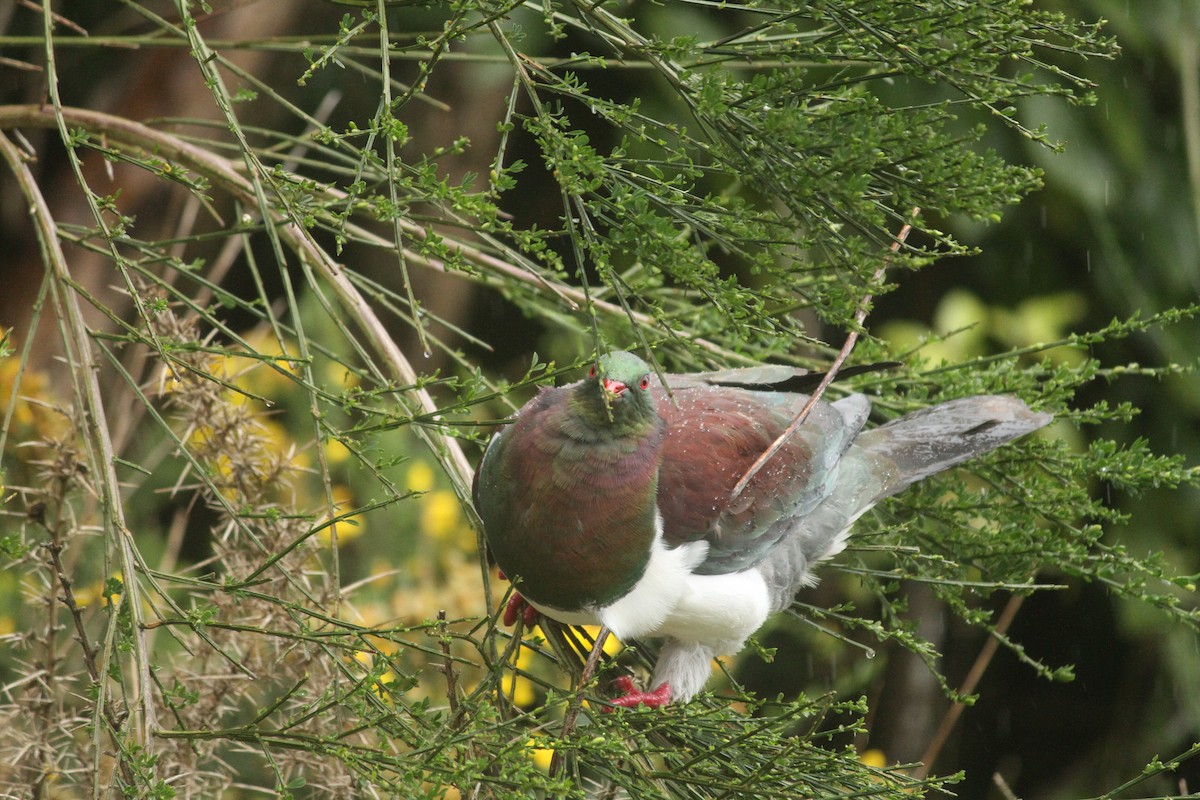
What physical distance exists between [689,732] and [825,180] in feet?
2.23

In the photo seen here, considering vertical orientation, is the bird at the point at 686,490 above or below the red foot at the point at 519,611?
above

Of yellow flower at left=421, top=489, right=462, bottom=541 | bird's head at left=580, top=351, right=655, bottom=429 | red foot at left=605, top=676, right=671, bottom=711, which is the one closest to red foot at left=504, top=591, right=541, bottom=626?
red foot at left=605, top=676, right=671, bottom=711

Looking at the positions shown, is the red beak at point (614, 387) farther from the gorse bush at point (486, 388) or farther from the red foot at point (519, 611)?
the red foot at point (519, 611)

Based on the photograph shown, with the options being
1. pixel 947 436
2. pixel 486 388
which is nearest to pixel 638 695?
pixel 486 388

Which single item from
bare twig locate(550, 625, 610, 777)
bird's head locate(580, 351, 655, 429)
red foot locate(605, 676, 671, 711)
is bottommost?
red foot locate(605, 676, 671, 711)

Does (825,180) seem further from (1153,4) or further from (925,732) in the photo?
(925,732)

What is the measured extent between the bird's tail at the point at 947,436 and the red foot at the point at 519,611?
0.65 metres

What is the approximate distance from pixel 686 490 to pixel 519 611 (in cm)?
33

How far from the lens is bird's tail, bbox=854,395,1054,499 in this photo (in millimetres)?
1917

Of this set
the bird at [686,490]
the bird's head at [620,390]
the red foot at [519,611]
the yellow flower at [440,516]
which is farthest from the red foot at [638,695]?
the yellow flower at [440,516]

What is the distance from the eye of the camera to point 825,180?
1229mm

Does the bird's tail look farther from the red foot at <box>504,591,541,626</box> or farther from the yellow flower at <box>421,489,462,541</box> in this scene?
the yellow flower at <box>421,489,462,541</box>

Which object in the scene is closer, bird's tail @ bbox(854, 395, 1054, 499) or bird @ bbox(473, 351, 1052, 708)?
bird @ bbox(473, 351, 1052, 708)

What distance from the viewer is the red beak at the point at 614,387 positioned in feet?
4.91
